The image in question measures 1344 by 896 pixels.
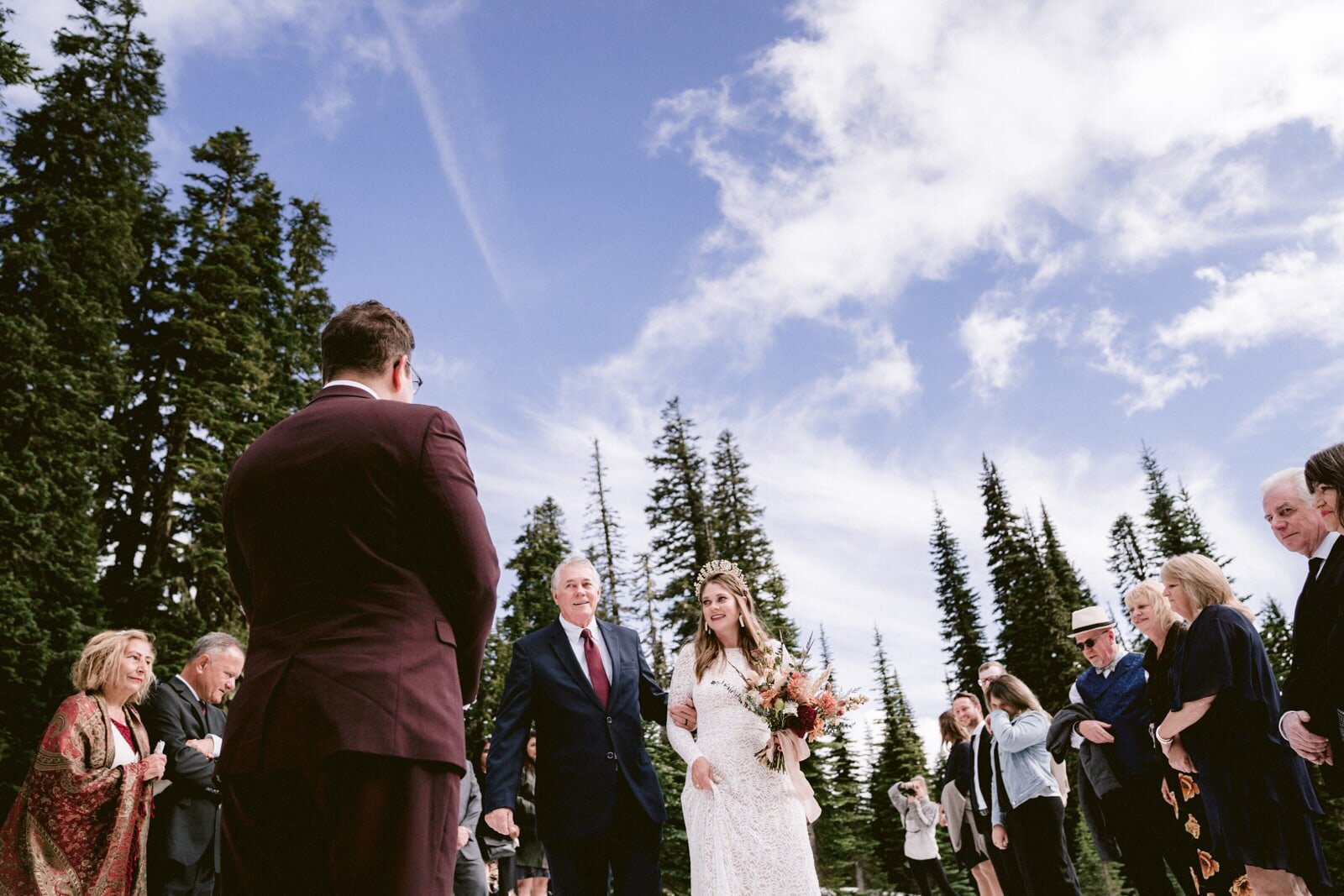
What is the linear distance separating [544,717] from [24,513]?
16332mm

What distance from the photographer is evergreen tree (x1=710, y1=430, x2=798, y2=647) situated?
31828 mm

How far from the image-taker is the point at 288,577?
6.81 feet

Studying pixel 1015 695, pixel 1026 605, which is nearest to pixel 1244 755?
pixel 1015 695

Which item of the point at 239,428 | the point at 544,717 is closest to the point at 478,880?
the point at 544,717

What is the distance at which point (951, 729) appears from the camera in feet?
34.2

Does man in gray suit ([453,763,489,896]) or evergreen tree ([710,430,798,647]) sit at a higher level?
evergreen tree ([710,430,798,647])

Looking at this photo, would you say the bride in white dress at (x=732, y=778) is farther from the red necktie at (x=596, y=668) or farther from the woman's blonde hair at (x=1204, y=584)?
the woman's blonde hair at (x=1204, y=584)

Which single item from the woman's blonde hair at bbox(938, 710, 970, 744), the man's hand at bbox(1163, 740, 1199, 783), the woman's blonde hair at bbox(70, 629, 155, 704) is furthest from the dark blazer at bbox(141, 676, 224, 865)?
the woman's blonde hair at bbox(938, 710, 970, 744)

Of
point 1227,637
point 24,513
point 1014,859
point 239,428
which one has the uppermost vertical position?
point 239,428

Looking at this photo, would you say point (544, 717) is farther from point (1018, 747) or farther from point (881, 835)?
point (881, 835)

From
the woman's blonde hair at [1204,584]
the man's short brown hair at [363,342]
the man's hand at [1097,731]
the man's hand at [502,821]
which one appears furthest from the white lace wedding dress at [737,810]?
the man's short brown hair at [363,342]

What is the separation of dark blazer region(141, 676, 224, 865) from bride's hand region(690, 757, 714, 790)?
302 cm

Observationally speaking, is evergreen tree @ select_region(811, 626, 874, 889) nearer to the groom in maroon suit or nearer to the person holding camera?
the person holding camera

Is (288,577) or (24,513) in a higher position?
(24,513)
